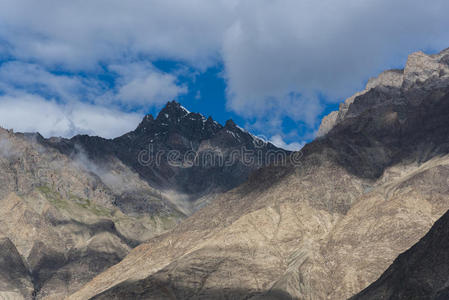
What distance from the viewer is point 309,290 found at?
520 ft

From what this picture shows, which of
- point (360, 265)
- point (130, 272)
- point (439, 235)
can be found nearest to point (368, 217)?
point (360, 265)

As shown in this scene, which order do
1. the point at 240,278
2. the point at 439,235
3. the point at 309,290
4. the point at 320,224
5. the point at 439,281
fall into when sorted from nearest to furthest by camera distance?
the point at 439,281, the point at 439,235, the point at 309,290, the point at 240,278, the point at 320,224

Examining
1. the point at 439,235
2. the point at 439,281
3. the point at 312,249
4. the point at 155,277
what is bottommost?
the point at 439,281

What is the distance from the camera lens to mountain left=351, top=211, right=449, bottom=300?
112 m

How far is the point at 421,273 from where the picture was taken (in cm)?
11650

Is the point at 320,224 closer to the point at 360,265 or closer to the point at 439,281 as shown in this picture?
the point at 360,265

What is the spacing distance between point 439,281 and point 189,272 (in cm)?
8367

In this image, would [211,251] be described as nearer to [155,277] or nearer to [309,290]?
[155,277]

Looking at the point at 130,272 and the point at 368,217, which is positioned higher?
the point at 130,272

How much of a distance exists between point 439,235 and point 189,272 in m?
80.1

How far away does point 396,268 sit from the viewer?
12650cm

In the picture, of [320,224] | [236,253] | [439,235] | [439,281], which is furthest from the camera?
[320,224]

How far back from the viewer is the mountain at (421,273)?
112 m

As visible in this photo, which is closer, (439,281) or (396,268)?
(439,281)
